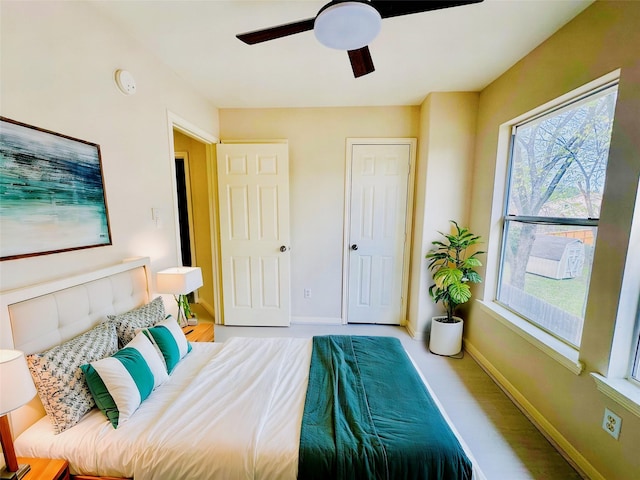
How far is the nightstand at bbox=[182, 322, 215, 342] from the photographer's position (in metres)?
2.03

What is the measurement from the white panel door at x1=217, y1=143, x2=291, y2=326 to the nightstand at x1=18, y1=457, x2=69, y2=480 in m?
2.11

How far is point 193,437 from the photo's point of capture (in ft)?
3.45

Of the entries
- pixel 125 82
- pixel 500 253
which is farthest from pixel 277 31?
pixel 500 253

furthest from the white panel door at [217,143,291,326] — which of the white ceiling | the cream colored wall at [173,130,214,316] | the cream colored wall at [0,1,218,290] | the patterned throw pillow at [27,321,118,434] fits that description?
the patterned throw pillow at [27,321,118,434]

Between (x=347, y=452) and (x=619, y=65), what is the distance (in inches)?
87.6

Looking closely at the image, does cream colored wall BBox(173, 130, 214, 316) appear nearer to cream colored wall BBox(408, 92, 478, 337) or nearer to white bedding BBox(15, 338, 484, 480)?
white bedding BBox(15, 338, 484, 480)

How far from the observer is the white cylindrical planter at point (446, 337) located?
8.18ft

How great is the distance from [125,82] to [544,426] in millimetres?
3444

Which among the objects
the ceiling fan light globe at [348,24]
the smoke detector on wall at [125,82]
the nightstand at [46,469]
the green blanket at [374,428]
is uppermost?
the ceiling fan light globe at [348,24]

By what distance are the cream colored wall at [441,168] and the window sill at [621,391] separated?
59.0 inches

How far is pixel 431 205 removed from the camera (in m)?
2.66

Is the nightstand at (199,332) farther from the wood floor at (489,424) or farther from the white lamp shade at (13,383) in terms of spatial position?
the wood floor at (489,424)

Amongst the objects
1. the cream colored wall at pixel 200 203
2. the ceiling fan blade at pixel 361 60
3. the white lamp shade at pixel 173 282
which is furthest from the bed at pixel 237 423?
the cream colored wall at pixel 200 203

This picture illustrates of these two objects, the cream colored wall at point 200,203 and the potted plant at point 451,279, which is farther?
the cream colored wall at point 200,203
